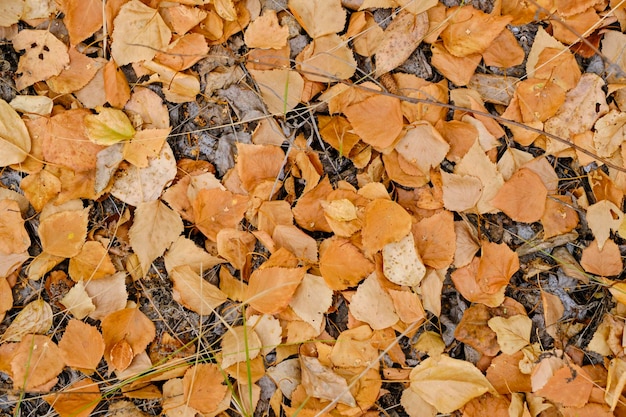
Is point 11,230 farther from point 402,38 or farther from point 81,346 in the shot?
point 402,38

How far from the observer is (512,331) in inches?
63.3

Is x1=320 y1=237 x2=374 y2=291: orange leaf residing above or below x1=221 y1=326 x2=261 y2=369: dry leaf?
above

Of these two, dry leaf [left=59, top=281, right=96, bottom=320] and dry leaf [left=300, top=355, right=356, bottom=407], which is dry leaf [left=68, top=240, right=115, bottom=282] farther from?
dry leaf [left=300, top=355, right=356, bottom=407]

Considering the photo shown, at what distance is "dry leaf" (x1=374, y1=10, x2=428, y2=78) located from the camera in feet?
5.36

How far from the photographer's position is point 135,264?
5.44 feet

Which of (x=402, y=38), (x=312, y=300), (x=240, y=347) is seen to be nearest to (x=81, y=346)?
(x=240, y=347)

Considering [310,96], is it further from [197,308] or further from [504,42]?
[197,308]

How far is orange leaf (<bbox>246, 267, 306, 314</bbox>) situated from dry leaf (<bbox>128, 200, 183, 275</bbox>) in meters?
0.28

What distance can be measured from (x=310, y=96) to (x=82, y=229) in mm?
784

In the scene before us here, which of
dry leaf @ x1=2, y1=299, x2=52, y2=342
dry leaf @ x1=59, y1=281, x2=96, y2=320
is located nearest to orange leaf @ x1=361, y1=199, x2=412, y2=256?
dry leaf @ x1=59, y1=281, x2=96, y2=320

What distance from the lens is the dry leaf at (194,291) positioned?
64.1 inches

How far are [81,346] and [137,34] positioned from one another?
A: 3.06 feet

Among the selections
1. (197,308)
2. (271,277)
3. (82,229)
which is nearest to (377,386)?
(271,277)

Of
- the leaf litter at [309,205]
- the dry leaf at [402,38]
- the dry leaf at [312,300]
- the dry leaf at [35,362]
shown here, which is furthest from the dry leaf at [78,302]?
the dry leaf at [402,38]
